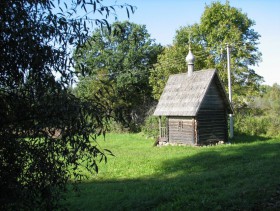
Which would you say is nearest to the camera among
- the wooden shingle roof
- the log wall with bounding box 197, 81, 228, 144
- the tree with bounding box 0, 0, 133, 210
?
the tree with bounding box 0, 0, 133, 210

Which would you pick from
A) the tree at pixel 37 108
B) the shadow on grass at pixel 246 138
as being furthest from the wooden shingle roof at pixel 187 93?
the tree at pixel 37 108

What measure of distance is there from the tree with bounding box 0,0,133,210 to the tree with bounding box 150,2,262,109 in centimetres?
3527

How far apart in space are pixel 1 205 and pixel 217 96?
2181 cm

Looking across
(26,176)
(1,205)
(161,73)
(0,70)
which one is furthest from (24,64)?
(161,73)

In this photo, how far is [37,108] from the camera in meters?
4.26

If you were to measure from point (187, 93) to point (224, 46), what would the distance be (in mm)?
16698

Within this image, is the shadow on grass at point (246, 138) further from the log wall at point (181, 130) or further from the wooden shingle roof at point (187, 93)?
the log wall at point (181, 130)

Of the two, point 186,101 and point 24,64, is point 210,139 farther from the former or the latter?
point 24,64

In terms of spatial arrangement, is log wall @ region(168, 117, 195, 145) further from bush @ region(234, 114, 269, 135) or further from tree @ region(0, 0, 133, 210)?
tree @ region(0, 0, 133, 210)

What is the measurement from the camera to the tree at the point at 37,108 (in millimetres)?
4113

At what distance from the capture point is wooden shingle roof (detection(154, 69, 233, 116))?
76.6ft

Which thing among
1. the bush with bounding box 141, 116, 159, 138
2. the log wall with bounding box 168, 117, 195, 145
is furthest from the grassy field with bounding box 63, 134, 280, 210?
the bush with bounding box 141, 116, 159, 138

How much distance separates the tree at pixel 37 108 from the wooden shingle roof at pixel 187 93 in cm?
1870

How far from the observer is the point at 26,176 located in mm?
4422
